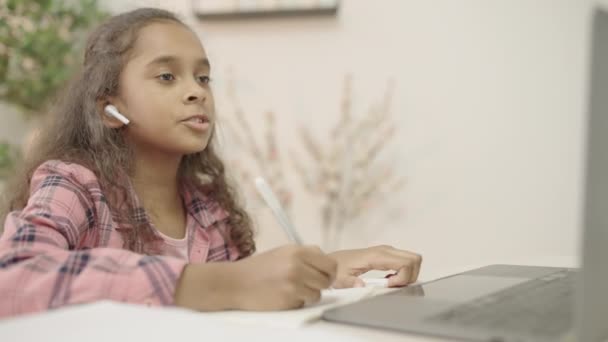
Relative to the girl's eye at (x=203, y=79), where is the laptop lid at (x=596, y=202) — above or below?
below

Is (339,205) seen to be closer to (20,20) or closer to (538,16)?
(538,16)

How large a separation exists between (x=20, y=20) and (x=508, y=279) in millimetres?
1975

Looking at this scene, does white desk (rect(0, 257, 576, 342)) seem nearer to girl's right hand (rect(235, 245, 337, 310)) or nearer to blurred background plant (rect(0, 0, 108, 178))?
girl's right hand (rect(235, 245, 337, 310))

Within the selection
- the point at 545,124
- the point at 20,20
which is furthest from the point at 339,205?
the point at 20,20

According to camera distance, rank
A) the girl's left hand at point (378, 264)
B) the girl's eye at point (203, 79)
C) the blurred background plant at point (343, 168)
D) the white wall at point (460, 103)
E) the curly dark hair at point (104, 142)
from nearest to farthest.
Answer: the girl's left hand at point (378, 264) → the curly dark hair at point (104, 142) → the girl's eye at point (203, 79) → the white wall at point (460, 103) → the blurred background plant at point (343, 168)

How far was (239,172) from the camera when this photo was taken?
8.11ft

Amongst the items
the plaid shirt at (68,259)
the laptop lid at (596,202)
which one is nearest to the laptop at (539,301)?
the laptop lid at (596,202)

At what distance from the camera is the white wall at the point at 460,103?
2.14 metres

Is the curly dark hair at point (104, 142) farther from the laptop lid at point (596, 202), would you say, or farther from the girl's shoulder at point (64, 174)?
the laptop lid at point (596, 202)

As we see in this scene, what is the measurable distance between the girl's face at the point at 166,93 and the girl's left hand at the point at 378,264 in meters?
0.30

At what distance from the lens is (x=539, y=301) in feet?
2.16

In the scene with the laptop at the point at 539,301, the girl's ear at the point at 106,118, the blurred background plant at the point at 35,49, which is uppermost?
the blurred background plant at the point at 35,49

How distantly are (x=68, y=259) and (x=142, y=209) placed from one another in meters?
0.35

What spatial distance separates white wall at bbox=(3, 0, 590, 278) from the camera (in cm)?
214
